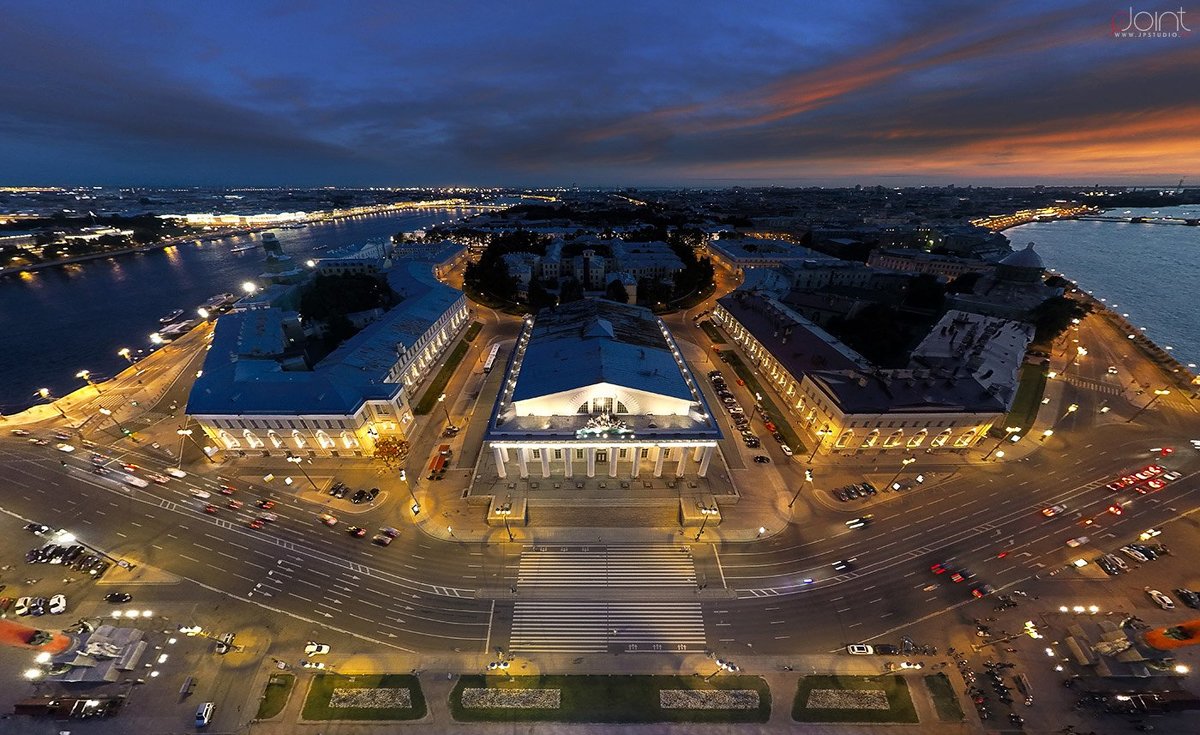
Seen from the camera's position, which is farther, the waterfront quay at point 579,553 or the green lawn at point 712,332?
the green lawn at point 712,332

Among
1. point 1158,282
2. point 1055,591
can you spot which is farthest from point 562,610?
point 1158,282

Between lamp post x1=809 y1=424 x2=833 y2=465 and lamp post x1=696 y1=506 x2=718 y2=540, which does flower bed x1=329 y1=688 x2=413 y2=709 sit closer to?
lamp post x1=696 y1=506 x2=718 y2=540

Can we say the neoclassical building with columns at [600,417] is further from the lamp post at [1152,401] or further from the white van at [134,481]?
the lamp post at [1152,401]

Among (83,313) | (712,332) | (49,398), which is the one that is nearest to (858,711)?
(712,332)

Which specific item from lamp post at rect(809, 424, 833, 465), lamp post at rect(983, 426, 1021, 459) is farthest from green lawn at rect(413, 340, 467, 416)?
lamp post at rect(983, 426, 1021, 459)

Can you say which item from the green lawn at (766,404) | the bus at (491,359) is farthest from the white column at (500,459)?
the green lawn at (766,404)

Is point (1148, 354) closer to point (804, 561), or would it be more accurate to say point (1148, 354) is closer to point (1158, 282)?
point (1158, 282)

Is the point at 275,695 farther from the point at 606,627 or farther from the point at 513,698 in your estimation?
the point at 606,627
